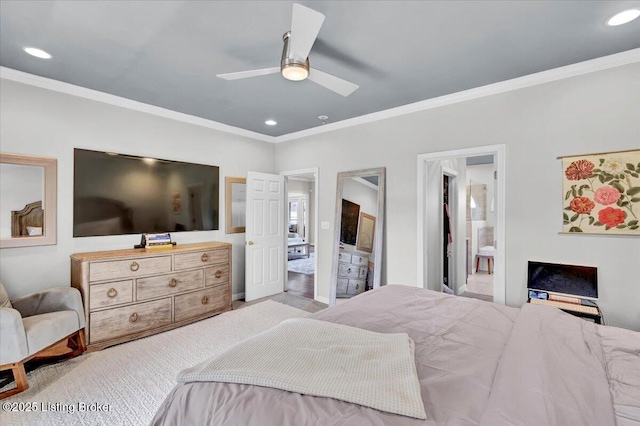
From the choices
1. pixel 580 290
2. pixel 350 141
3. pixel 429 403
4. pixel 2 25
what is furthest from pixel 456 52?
pixel 2 25

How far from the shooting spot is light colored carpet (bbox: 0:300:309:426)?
6.45ft

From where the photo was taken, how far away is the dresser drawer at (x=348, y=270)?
13.3ft

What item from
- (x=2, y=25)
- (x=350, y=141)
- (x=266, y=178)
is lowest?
(x=266, y=178)

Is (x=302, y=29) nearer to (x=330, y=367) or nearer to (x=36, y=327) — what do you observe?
(x=330, y=367)

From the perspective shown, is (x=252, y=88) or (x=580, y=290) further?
(x=252, y=88)

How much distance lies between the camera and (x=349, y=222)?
4.14 m

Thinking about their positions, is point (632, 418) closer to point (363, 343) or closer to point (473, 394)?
point (473, 394)

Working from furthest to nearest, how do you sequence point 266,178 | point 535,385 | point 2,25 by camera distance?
point 266,178 < point 2,25 < point 535,385

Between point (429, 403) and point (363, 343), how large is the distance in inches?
16.6

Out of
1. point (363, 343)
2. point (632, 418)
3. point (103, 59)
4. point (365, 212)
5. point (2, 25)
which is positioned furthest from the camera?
point (365, 212)

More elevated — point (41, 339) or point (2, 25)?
point (2, 25)

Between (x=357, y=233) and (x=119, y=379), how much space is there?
2.97 m

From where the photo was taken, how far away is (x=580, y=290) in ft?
8.33

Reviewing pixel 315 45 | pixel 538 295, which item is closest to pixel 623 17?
pixel 315 45
